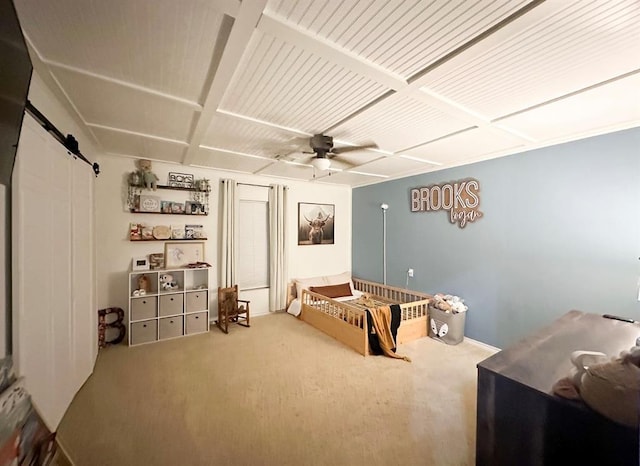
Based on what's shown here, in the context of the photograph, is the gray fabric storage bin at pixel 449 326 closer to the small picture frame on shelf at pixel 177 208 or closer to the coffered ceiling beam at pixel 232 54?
the coffered ceiling beam at pixel 232 54

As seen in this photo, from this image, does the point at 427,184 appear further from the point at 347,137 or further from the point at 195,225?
the point at 195,225

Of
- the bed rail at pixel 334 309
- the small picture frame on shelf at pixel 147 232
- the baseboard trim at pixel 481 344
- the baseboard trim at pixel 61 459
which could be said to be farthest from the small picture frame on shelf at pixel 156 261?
the baseboard trim at pixel 481 344

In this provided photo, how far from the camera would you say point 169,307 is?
12.0ft

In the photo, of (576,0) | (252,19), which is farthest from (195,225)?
(576,0)

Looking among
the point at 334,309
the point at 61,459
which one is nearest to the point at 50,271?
the point at 61,459

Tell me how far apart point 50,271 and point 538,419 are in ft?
9.93

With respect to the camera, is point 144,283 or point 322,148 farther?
point 144,283

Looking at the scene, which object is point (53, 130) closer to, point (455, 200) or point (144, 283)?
point (144, 283)

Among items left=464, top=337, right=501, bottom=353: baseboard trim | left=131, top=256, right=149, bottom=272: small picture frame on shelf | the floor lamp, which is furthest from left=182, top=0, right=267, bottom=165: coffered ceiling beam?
left=464, top=337, right=501, bottom=353: baseboard trim

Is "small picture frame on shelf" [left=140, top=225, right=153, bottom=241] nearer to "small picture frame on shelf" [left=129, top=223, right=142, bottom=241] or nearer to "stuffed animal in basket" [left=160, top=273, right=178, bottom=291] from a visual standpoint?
"small picture frame on shelf" [left=129, top=223, right=142, bottom=241]

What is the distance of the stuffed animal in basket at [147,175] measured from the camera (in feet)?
11.8

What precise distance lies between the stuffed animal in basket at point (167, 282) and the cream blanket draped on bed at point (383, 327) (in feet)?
9.29

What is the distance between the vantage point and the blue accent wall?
8.08 feet

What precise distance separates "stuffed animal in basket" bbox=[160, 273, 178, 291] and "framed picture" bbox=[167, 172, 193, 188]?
134 centimetres
